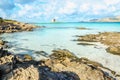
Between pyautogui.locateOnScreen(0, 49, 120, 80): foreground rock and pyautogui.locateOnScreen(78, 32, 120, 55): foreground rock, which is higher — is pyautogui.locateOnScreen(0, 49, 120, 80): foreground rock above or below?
above

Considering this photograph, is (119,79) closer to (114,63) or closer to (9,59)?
(114,63)

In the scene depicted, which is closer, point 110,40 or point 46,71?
point 46,71

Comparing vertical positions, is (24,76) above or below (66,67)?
above

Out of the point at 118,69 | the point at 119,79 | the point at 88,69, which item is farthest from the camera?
the point at 118,69

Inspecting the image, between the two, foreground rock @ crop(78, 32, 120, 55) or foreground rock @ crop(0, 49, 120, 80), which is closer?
foreground rock @ crop(0, 49, 120, 80)

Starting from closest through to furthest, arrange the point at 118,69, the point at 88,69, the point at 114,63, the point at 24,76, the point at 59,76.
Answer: the point at 24,76
the point at 59,76
the point at 88,69
the point at 118,69
the point at 114,63

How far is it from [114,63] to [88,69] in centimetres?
1064

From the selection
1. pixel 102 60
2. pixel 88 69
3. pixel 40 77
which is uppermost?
pixel 40 77

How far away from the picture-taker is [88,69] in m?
20.6

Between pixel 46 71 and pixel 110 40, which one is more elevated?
pixel 46 71

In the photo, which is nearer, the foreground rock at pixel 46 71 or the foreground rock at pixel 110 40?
the foreground rock at pixel 46 71

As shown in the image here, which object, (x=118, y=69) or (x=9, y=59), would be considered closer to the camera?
(x=9, y=59)

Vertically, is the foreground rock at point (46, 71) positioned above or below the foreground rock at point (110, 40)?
above

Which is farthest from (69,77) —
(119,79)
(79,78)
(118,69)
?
(118,69)
